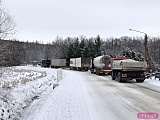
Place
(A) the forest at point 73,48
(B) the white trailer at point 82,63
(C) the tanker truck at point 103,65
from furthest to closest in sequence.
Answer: (B) the white trailer at point 82,63
(C) the tanker truck at point 103,65
(A) the forest at point 73,48

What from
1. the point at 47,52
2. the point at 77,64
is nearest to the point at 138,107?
the point at 77,64

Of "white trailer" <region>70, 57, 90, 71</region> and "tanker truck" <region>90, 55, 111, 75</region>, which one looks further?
"white trailer" <region>70, 57, 90, 71</region>

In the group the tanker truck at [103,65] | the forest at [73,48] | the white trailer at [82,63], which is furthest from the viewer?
the white trailer at [82,63]

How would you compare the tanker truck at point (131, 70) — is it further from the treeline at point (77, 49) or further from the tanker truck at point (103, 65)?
the tanker truck at point (103, 65)

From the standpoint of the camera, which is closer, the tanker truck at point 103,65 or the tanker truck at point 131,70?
the tanker truck at point 131,70

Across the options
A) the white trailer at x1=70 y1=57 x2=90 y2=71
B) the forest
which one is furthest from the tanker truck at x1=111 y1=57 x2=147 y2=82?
the white trailer at x1=70 y1=57 x2=90 y2=71

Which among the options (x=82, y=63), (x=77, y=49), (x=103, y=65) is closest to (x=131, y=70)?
(x=103, y=65)

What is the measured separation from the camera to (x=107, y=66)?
172ft

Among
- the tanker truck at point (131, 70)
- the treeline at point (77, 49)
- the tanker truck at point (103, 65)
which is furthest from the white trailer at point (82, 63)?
the tanker truck at point (131, 70)

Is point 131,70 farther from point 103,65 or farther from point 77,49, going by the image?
point 77,49

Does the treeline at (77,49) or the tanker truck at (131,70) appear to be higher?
the treeline at (77,49)

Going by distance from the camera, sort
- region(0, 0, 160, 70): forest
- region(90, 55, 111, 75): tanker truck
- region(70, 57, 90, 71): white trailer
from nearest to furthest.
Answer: region(0, 0, 160, 70): forest
region(90, 55, 111, 75): tanker truck
region(70, 57, 90, 71): white trailer

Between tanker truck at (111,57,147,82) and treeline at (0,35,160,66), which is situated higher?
treeline at (0,35,160,66)

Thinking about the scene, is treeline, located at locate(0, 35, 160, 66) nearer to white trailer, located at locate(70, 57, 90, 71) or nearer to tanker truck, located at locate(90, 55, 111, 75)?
tanker truck, located at locate(90, 55, 111, 75)
